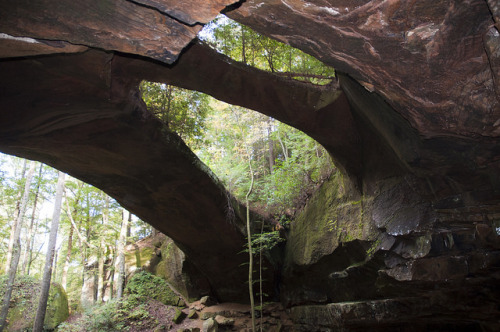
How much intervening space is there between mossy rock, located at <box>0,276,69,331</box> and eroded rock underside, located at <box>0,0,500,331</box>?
7889 mm

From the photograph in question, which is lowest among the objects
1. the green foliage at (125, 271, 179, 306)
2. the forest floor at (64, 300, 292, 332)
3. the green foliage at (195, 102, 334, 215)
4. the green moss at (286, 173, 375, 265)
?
the forest floor at (64, 300, 292, 332)

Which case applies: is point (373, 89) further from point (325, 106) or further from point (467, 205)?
point (467, 205)

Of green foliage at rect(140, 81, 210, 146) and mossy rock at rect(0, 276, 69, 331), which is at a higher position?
green foliage at rect(140, 81, 210, 146)

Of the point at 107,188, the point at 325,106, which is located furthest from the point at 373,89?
the point at 107,188

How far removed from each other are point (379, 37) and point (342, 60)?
0.35m

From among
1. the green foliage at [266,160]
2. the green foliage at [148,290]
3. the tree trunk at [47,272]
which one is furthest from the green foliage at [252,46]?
the green foliage at [148,290]

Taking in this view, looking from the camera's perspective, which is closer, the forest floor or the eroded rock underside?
the eroded rock underside

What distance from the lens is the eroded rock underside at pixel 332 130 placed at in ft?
6.34

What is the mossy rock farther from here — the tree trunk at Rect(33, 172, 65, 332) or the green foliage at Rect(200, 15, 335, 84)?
the green foliage at Rect(200, 15, 335, 84)

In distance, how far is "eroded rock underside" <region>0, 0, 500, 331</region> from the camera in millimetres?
1934

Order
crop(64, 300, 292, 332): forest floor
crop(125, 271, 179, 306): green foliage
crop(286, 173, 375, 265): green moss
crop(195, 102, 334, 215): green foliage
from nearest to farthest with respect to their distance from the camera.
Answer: crop(286, 173, 375, 265): green moss
crop(64, 300, 292, 332): forest floor
crop(195, 102, 334, 215): green foliage
crop(125, 271, 179, 306): green foliage

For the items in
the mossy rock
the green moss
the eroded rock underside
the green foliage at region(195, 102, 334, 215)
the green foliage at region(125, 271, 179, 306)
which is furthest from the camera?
the mossy rock

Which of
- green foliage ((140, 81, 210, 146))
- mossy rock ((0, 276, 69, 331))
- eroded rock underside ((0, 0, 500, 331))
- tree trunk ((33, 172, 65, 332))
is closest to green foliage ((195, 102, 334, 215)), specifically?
green foliage ((140, 81, 210, 146))

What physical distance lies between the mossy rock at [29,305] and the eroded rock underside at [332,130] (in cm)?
789
